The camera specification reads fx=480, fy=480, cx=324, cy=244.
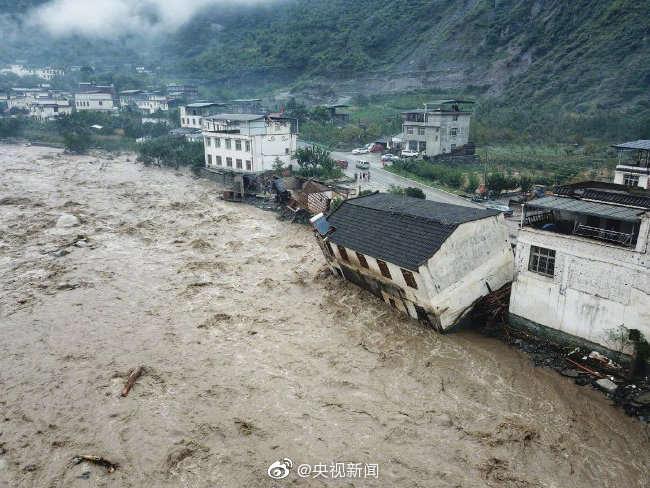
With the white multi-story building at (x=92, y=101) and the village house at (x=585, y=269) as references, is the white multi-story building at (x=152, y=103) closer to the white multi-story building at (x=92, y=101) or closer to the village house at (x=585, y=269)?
the white multi-story building at (x=92, y=101)

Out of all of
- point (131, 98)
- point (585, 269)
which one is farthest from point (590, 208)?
point (131, 98)

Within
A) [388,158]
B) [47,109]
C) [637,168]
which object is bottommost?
[388,158]

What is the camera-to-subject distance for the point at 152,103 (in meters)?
72.0

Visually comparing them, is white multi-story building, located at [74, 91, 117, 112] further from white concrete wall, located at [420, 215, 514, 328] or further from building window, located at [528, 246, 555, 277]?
building window, located at [528, 246, 555, 277]

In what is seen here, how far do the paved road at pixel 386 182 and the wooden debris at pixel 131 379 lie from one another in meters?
18.4

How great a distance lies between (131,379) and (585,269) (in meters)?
12.0

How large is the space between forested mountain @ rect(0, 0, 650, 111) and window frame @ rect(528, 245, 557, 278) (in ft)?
138

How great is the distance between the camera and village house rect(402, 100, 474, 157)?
41.0 metres

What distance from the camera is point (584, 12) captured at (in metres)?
58.2

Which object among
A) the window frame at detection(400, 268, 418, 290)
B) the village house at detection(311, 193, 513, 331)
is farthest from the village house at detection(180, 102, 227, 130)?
the window frame at detection(400, 268, 418, 290)

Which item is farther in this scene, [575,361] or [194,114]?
[194,114]

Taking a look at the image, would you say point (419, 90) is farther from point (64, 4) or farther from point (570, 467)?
point (64, 4)

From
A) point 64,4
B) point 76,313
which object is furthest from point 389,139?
point 64,4

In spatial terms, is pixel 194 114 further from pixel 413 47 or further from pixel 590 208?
pixel 590 208
